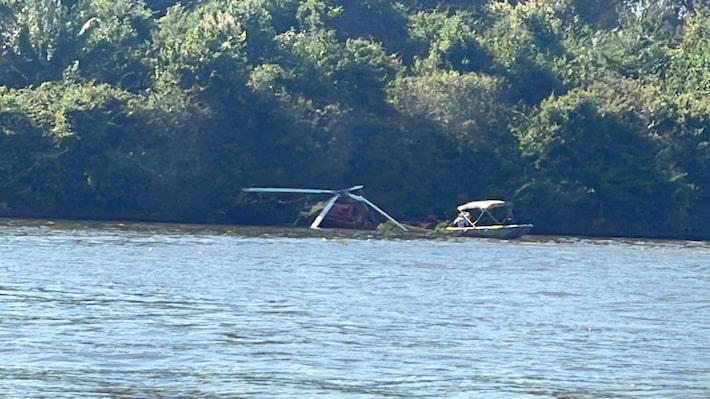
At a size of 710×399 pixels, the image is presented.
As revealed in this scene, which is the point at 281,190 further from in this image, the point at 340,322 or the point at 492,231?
the point at 340,322

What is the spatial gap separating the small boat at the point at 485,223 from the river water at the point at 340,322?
31.4ft

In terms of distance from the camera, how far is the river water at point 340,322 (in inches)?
952

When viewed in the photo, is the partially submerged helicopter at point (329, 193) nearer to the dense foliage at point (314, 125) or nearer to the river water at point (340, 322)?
the dense foliage at point (314, 125)

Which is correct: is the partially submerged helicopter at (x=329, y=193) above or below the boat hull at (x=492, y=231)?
above

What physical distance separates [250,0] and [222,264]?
43.6m

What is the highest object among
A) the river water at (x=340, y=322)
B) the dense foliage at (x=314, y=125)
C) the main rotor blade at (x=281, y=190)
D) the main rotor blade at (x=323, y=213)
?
the dense foliage at (x=314, y=125)

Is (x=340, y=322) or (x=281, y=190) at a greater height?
(x=281, y=190)

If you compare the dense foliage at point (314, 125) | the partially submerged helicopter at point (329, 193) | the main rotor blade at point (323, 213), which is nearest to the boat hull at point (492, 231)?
the partially submerged helicopter at point (329, 193)

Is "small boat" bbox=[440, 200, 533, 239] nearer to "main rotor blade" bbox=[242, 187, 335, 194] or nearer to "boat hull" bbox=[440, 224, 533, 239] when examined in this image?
"boat hull" bbox=[440, 224, 533, 239]

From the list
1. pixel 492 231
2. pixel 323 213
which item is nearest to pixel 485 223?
pixel 492 231

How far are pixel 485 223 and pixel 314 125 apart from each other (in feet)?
32.5

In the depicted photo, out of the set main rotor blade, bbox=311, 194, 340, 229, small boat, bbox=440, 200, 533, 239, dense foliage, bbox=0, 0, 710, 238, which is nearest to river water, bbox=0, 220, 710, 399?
small boat, bbox=440, 200, 533, 239

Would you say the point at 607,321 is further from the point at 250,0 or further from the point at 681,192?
the point at 250,0

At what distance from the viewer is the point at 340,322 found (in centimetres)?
3153
